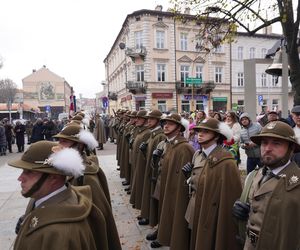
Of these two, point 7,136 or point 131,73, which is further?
point 131,73

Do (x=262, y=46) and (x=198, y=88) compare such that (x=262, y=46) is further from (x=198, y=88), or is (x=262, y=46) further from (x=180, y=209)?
(x=180, y=209)

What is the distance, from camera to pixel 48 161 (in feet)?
6.75

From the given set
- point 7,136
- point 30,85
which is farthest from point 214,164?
point 30,85

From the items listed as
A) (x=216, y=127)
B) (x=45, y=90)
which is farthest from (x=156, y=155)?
(x=45, y=90)

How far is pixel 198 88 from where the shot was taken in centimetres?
4078

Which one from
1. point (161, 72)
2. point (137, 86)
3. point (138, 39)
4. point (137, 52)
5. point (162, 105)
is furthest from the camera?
point (162, 105)

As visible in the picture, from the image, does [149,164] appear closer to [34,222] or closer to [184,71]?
[34,222]

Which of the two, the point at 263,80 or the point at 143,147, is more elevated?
the point at 263,80

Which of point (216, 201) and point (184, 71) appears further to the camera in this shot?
point (184, 71)

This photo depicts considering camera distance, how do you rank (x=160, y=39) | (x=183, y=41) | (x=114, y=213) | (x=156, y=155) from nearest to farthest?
1. (x=156, y=155)
2. (x=114, y=213)
3. (x=160, y=39)
4. (x=183, y=41)

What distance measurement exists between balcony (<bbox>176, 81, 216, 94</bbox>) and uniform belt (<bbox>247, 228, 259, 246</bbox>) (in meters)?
37.2

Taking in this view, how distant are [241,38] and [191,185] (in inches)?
1742

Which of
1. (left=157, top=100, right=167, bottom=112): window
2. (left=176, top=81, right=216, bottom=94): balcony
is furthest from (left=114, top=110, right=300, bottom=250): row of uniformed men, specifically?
(left=176, top=81, right=216, bottom=94): balcony

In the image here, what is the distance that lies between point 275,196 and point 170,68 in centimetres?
3772
